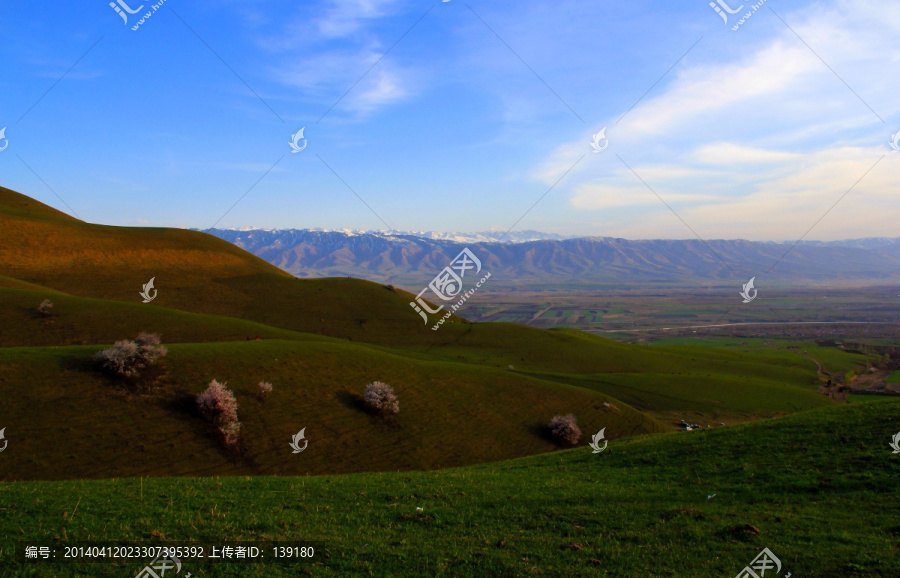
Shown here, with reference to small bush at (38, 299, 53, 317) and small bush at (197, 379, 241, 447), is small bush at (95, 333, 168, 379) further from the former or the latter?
small bush at (38, 299, 53, 317)

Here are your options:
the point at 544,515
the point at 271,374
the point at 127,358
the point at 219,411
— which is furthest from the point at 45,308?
the point at 544,515

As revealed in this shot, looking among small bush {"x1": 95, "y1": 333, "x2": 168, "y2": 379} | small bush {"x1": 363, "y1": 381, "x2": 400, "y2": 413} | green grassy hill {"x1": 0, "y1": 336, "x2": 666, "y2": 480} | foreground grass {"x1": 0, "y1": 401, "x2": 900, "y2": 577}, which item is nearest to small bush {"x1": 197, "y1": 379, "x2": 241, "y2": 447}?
green grassy hill {"x1": 0, "y1": 336, "x2": 666, "y2": 480}

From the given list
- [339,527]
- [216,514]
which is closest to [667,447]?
[339,527]

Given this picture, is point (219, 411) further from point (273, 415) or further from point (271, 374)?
point (271, 374)

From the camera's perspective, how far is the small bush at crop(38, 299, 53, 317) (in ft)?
134

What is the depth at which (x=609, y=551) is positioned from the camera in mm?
11211

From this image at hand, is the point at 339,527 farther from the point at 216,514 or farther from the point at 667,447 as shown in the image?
the point at 667,447

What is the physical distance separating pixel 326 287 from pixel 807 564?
8785 cm

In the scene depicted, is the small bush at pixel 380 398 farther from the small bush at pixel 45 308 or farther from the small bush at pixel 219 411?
the small bush at pixel 45 308

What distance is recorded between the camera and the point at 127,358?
2977cm

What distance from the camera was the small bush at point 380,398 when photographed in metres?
36.6

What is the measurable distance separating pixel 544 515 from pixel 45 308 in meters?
47.5

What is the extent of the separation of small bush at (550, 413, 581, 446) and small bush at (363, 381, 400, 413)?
46.6 feet

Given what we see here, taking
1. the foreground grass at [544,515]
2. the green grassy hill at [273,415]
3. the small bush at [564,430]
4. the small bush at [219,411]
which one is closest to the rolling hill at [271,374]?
the green grassy hill at [273,415]
